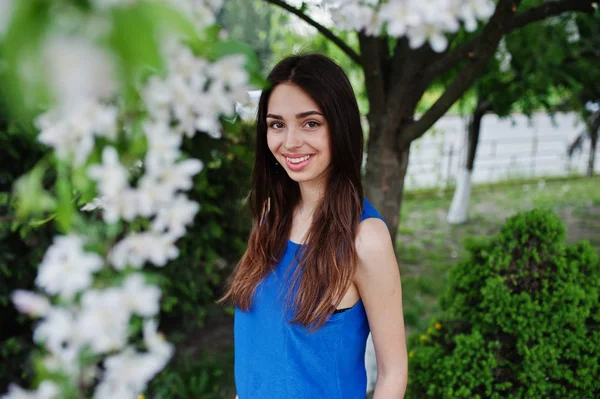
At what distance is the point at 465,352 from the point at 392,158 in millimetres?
976

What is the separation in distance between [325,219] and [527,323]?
45.1 inches

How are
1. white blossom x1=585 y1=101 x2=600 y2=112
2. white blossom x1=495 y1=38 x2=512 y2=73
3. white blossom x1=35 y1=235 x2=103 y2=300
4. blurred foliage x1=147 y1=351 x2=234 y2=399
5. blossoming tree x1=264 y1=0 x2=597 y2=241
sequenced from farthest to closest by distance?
white blossom x1=585 y1=101 x2=600 y2=112 → white blossom x1=495 y1=38 x2=512 y2=73 → blurred foliage x1=147 y1=351 x2=234 y2=399 → blossoming tree x1=264 y1=0 x2=597 y2=241 → white blossom x1=35 y1=235 x2=103 y2=300

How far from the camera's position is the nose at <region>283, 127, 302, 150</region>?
146 centimetres

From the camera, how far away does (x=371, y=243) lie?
1.49m

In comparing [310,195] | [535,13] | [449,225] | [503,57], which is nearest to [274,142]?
[310,195]

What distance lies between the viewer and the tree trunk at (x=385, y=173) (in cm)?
256

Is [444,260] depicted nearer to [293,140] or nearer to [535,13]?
[535,13]

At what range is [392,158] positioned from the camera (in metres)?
2.56

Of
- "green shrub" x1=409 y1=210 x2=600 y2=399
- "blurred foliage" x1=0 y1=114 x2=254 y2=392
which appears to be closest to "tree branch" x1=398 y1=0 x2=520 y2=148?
"green shrub" x1=409 y1=210 x2=600 y2=399

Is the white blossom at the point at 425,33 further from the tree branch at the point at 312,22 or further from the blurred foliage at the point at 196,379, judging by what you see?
the blurred foliage at the point at 196,379

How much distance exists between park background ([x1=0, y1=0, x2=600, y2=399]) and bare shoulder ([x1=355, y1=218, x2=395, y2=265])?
0.45 meters

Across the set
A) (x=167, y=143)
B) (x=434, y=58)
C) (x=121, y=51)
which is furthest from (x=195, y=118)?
(x=434, y=58)

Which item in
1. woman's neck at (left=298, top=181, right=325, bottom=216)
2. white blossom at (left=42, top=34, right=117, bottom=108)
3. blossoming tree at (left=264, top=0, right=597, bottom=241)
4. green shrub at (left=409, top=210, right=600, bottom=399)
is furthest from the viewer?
blossoming tree at (left=264, top=0, right=597, bottom=241)

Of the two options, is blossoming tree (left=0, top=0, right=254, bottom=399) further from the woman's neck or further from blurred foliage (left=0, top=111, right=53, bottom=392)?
blurred foliage (left=0, top=111, right=53, bottom=392)
